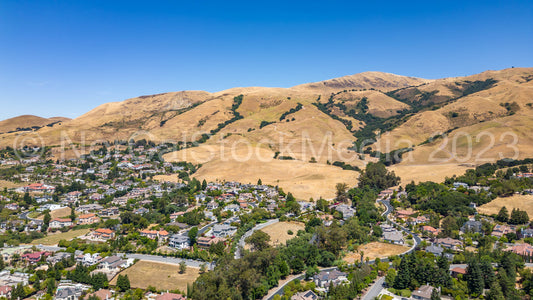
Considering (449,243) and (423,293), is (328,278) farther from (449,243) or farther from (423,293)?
(449,243)

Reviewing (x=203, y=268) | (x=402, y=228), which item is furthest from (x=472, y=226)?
(x=203, y=268)

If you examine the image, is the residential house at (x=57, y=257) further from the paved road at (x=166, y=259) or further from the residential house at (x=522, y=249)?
the residential house at (x=522, y=249)

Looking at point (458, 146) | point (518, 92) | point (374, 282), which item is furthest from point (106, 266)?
point (518, 92)

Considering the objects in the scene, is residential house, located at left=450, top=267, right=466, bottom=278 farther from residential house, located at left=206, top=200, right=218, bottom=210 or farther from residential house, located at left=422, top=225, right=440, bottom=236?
residential house, located at left=206, top=200, right=218, bottom=210

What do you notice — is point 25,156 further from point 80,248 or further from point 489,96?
point 489,96

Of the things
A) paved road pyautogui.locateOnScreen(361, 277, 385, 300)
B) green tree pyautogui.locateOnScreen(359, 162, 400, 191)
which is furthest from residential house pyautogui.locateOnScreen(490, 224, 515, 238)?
green tree pyautogui.locateOnScreen(359, 162, 400, 191)

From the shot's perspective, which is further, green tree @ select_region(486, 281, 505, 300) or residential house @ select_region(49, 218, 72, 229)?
residential house @ select_region(49, 218, 72, 229)
